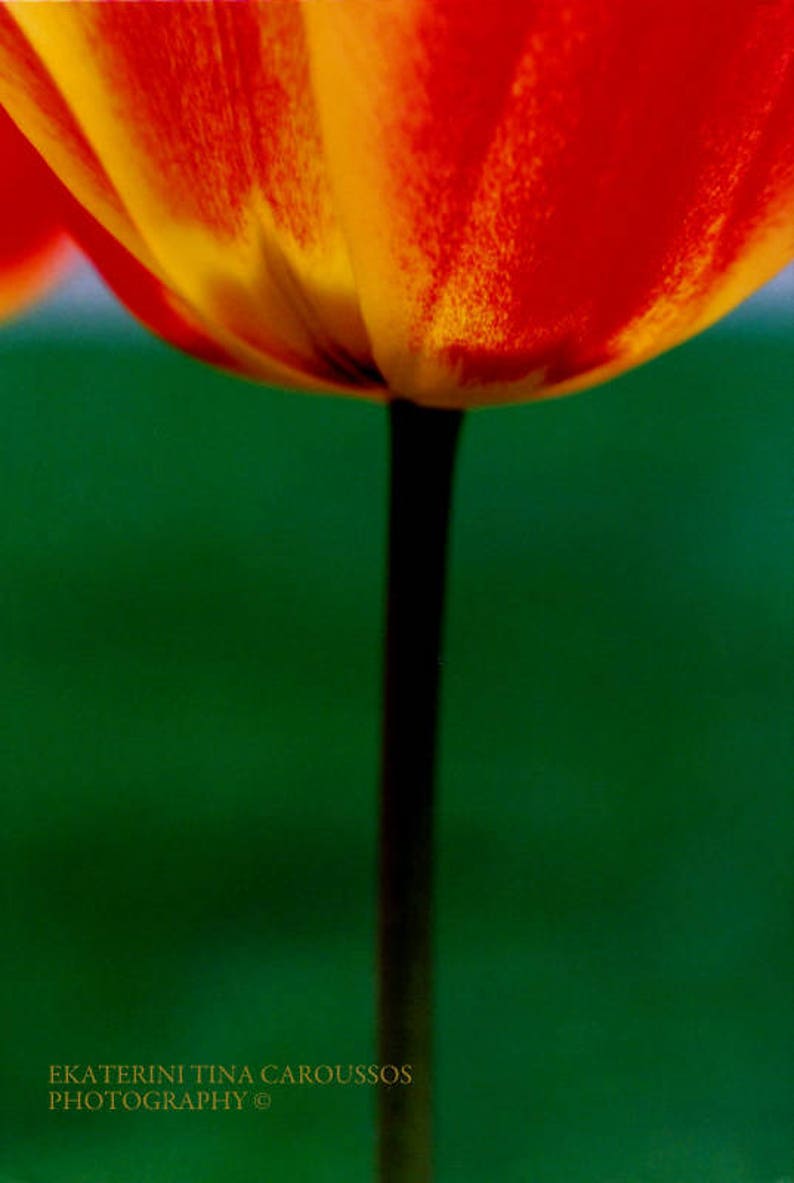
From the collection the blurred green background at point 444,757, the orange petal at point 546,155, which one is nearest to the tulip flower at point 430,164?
the orange petal at point 546,155

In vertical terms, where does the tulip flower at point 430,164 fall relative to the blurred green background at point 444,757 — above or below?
above

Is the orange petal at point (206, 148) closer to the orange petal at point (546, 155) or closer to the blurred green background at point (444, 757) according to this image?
the orange petal at point (546, 155)

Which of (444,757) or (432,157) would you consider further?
(444,757)

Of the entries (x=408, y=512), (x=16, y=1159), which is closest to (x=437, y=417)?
(x=408, y=512)

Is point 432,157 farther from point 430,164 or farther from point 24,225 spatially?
point 24,225

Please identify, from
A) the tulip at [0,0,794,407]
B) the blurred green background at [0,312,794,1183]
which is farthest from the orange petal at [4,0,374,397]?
the blurred green background at [0,312,794,1183]

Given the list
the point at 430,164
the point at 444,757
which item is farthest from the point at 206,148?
the point at 444,757
